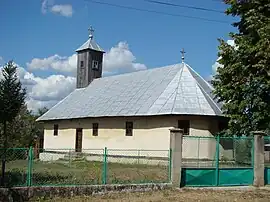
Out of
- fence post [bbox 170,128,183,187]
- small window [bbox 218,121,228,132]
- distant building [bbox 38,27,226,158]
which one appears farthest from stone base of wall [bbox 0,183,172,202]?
small window [bbox 218,121,228,132]

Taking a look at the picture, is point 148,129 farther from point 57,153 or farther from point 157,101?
point 57,153

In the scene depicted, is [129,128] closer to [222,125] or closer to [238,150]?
[222,125]

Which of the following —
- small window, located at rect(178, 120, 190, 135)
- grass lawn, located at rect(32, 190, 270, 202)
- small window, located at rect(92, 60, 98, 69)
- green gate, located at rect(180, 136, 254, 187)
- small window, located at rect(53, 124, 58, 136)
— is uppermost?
small window, located at rect(92, 60, 98, 69)

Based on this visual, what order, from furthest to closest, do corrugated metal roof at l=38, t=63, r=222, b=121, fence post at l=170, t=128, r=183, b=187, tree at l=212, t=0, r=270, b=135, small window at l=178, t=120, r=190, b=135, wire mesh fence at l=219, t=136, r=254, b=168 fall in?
corrugated metal roof at l=38, t=63, r=222, b=121 < small window at l=178, t=120, r=190, b=135 < tree at l=212, t=0, r=270, b=135 < wire mesh fence at l=219, t=136, r=254, b=168 < fence post at l=170, t=128, r=183, b=187

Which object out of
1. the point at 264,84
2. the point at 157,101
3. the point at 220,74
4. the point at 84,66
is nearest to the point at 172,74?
the point at 157,101

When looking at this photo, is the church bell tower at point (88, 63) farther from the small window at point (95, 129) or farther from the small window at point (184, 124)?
the small window at point (184, 124)

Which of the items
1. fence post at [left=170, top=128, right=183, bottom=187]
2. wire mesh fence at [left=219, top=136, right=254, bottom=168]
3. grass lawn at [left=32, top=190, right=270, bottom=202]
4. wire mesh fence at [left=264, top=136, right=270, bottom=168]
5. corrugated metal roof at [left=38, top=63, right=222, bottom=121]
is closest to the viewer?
grass lawn at [left=32, top=190, right=270, bottom=202]

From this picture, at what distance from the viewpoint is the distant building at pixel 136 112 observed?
80.7 feet

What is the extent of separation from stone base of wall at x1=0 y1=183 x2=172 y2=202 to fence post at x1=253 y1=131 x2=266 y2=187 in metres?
4.17

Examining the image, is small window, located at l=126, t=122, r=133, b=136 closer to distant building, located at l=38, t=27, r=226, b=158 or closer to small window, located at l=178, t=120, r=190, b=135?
distant building, located at l=38, t=27, r=226, b=158

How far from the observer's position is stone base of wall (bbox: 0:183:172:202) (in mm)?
11500

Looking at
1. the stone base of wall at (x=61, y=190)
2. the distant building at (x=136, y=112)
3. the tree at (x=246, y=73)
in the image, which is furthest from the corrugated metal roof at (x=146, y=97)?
the stone base of wall at (x=61, y=190)

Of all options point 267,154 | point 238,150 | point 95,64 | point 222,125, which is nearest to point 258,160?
point 238,150

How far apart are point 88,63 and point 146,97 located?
490 inches
